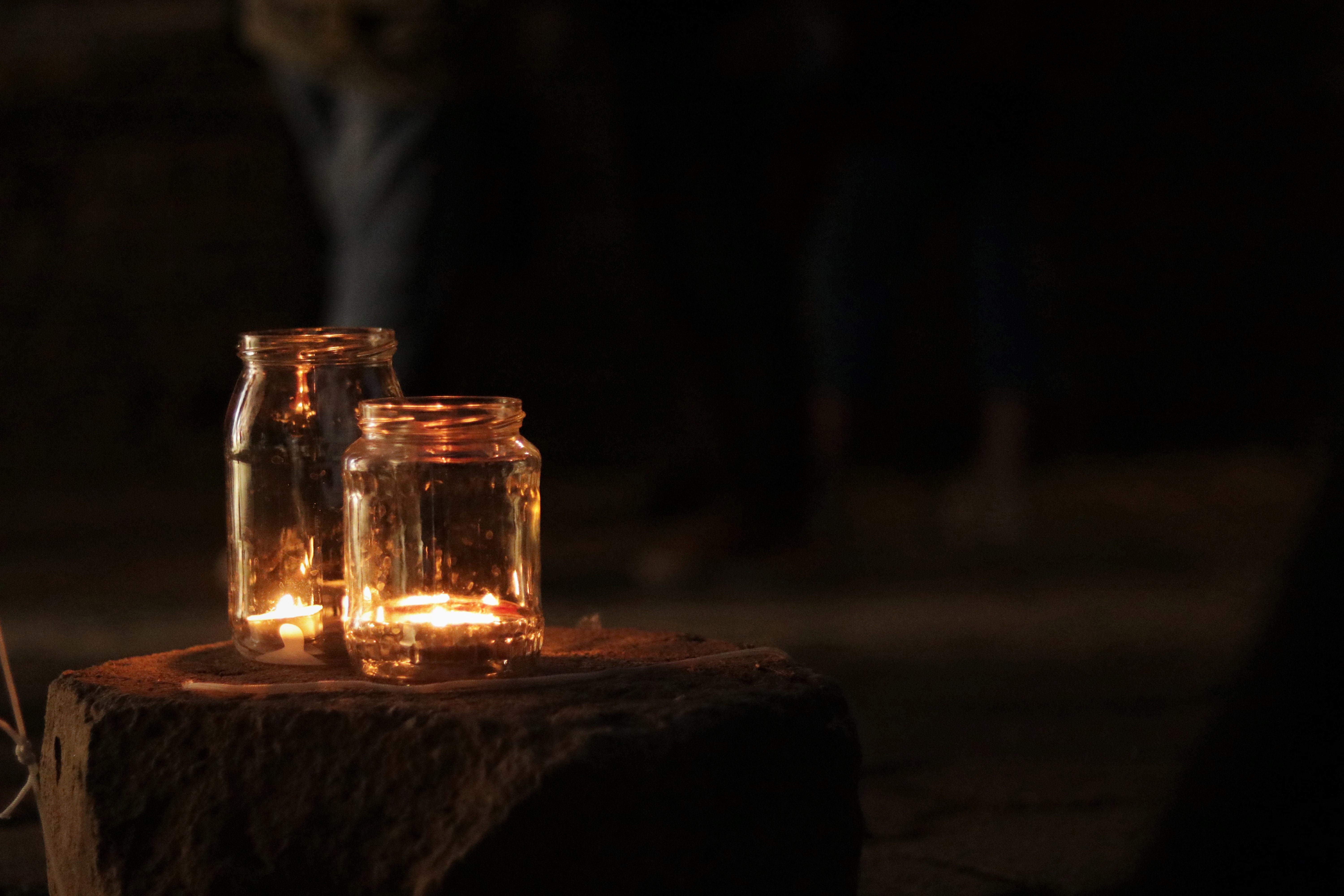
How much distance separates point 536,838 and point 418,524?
321 mm

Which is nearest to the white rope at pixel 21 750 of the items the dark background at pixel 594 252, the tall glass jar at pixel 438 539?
the tall glass jar at pixel 438 539

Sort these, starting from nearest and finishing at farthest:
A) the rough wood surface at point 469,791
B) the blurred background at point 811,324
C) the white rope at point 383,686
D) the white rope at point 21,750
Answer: the rough wood surface at point 469,791 < the white rope at point 383,686 < the white rope at point 21,750 < the blurred background at point 811,324

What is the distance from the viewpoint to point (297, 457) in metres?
1.47

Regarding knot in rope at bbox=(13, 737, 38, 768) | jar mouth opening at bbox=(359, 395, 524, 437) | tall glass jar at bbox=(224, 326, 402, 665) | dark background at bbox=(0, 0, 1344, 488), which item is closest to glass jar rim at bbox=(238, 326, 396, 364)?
tall glass jar at bbox=(224, 326, 402, 665)

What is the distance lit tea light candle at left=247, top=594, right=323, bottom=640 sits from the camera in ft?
4.74

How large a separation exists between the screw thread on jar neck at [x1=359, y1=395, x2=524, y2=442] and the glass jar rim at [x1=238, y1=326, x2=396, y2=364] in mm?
129

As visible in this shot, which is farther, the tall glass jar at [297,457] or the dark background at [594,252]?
the dark background at [594,252]

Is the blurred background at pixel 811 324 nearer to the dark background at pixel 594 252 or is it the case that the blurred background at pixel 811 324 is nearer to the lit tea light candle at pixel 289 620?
the dark background at pixel 594 252

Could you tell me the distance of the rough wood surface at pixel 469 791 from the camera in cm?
116

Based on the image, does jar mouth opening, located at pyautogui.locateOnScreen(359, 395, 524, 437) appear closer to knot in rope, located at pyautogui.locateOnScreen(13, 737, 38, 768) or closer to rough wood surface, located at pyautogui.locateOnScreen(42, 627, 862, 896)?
rough wood surface, located at pyautogui.locateOnScreen(42, 627, 862, 896)

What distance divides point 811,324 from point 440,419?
3469 mm

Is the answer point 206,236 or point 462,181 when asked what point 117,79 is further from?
point 462,181

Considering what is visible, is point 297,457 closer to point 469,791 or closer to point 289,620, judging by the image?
point 289,620

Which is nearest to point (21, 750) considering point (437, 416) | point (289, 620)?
point (289, 620)
